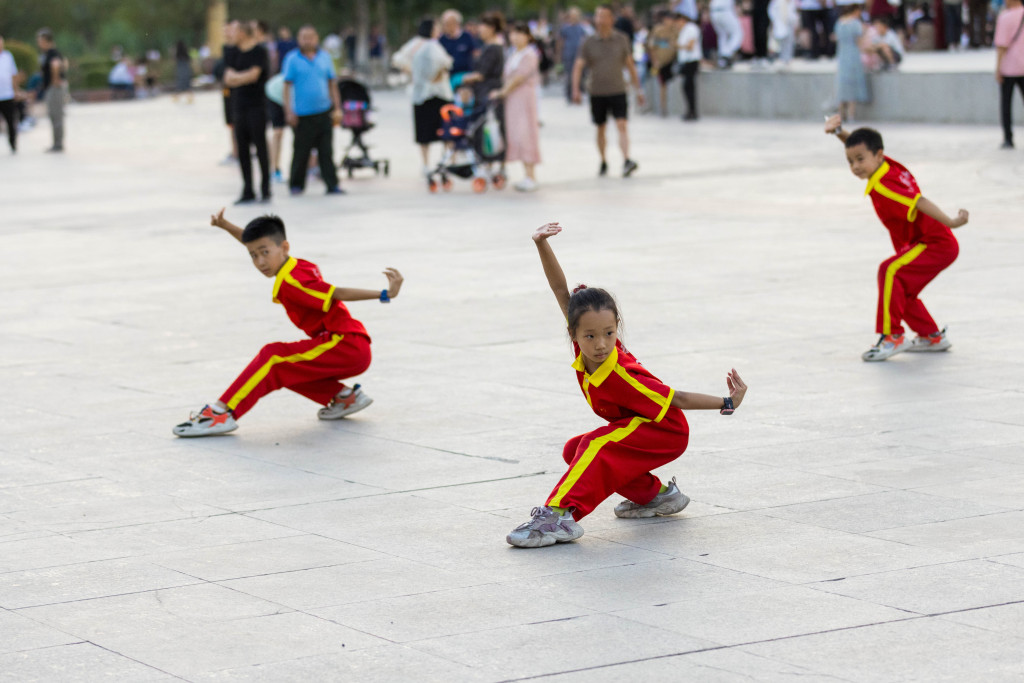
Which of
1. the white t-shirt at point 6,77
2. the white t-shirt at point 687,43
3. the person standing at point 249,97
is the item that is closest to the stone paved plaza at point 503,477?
the person standing at point 249,97

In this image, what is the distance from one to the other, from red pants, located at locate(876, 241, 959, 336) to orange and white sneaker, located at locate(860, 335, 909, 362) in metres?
0.03

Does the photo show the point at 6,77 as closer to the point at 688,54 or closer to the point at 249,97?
the point at 249,97

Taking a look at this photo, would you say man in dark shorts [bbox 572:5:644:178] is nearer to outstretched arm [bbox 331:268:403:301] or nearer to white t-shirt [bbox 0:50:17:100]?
white t-shirt [bbox 0:50:17:100]

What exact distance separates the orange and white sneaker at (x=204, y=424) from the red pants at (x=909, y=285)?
3405mm

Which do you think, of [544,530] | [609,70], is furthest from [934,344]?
[609,70]

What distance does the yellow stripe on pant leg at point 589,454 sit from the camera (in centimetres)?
525

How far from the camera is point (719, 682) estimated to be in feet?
12.7

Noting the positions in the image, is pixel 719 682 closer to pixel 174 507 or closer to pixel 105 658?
pixel 105 658

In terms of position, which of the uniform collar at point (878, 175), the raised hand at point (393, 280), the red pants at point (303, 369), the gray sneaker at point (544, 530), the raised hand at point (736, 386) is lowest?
the gray sneaker at point (544, 530)

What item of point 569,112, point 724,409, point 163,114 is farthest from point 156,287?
point 163,114

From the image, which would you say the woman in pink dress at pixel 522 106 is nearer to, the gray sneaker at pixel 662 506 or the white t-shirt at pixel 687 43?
the white t-shirt at pixel 687 43

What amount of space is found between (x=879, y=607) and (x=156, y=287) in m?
8.05

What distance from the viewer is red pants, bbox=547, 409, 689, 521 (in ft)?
17.3

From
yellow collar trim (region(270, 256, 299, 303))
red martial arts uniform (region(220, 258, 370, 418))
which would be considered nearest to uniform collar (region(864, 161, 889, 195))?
red martial arts uniform (region(220, 258, 370, 418))
